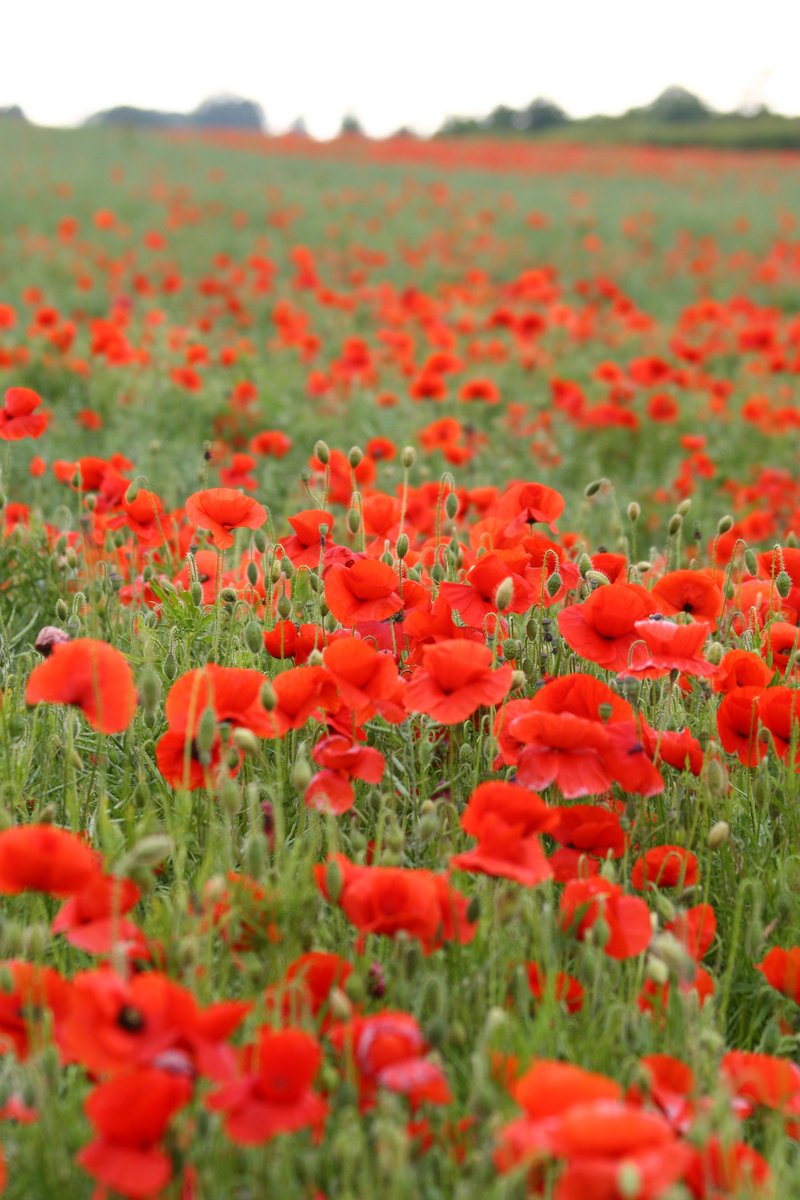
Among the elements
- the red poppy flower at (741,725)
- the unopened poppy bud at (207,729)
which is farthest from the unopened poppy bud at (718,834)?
the unopened poppy bud at (207,729)

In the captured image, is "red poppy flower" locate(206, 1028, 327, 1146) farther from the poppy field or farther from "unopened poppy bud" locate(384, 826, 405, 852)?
"unopened poppy bud" locate(384, 826, 405, 852)

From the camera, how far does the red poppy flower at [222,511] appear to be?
2100 millimetres

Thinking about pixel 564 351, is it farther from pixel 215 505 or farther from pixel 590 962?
pixel 590 962

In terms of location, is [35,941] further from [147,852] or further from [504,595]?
[504,595]

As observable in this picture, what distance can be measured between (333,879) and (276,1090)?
30 cm

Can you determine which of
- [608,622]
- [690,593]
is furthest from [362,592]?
[690,593]

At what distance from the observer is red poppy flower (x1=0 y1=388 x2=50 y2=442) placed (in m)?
2.66

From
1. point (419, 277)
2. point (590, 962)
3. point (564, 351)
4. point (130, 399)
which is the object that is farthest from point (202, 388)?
point (419, 277)

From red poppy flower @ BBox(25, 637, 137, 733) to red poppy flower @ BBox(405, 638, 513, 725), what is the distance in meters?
0.39

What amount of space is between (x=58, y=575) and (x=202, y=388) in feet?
10.3

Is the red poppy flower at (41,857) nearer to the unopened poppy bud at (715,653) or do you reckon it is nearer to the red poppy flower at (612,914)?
the red poppy flower at (612,914)

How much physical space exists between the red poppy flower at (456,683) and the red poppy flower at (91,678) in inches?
15.5

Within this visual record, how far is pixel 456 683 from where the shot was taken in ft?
5.65

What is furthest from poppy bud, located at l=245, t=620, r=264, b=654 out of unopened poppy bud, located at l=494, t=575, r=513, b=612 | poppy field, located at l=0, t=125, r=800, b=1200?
unopened poppy bud, located at l=494, t=575, r=513, b=612
